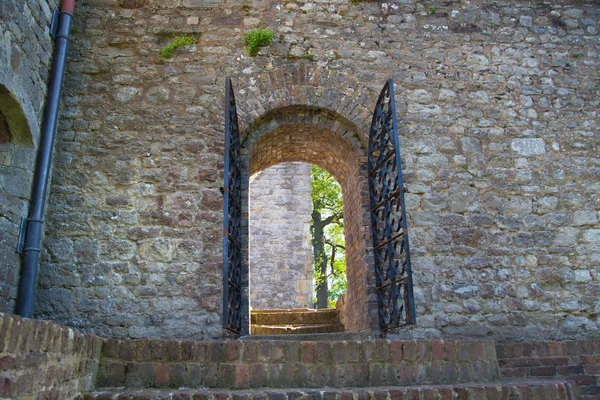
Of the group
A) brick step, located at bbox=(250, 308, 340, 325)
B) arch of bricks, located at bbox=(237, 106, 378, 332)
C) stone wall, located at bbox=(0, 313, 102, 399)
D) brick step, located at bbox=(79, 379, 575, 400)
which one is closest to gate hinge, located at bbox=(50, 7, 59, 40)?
arch of bricks, located at bbox=(237, 106, 378, 332)

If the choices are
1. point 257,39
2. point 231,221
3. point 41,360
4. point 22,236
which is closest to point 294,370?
point 41,360

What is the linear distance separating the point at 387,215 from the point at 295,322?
3682 mm

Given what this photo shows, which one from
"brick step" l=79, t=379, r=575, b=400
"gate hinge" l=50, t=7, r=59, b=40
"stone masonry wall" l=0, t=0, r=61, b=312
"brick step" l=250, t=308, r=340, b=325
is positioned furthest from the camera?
"brick step" l=250, t=308, r=340, b=325

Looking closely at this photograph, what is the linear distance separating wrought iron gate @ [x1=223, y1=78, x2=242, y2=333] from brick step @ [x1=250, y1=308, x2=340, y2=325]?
3348 mm

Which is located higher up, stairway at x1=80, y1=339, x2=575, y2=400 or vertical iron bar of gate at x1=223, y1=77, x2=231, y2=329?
vertical iron bar of gate at x1=223, y1=77, x2=231, y2=329

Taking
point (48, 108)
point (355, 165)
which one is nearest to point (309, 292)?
point (355, 165)

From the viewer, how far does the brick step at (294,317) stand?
8.00 meters

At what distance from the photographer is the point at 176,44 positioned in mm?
5781

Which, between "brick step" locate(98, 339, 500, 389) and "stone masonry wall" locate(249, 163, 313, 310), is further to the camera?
"stone masonry wall" locate(249, 163, 313, 310)

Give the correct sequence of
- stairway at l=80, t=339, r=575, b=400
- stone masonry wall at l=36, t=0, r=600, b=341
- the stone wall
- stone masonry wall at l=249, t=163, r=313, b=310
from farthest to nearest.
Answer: stone masonry wall at l=249, t=163, r=313, b=310 < stone masonry wall at l=36, t=0, r=600, b=341 < stairway at l=80, t=339, r=575, b=400 < the stone wall

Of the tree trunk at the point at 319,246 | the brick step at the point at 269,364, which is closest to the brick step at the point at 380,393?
the brick step at the point at 269,364

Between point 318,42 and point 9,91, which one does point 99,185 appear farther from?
point 318,42

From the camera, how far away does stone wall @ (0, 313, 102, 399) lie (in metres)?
2.20

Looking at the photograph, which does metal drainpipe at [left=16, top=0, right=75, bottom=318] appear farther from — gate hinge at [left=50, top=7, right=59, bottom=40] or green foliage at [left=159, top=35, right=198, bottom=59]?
green foliage at [left=159, top=35, right=198, bottom=59]
